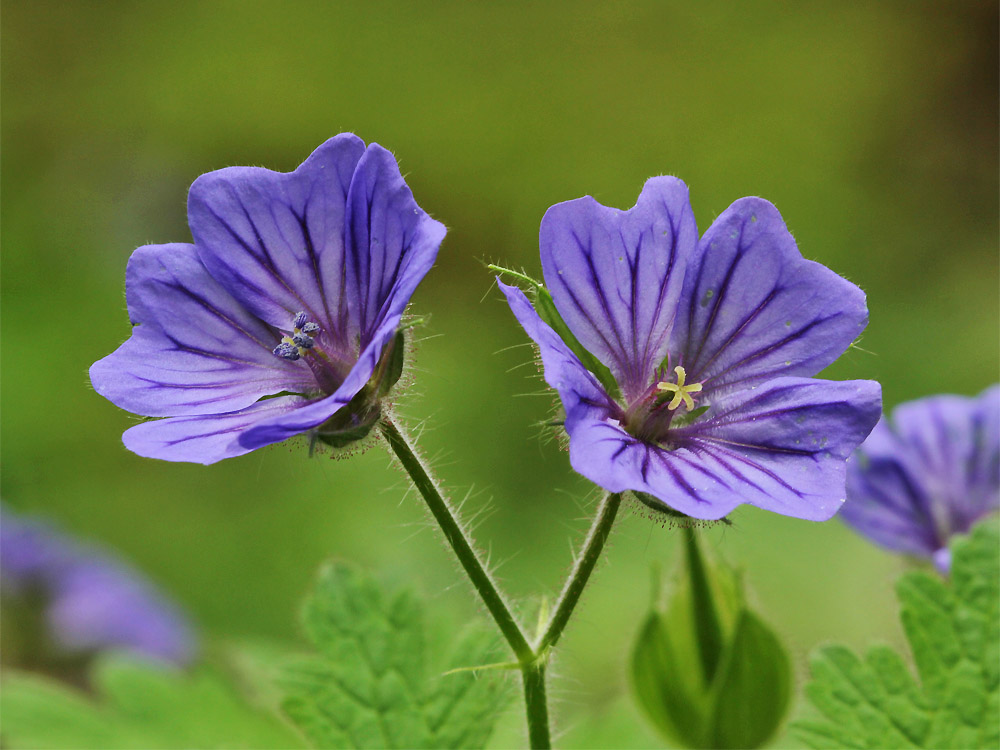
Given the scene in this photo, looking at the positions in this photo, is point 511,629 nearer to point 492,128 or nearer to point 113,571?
point 113,571

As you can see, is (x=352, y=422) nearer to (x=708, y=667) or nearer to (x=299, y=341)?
(x=299, y=341)

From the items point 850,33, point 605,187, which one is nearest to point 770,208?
point 605,187

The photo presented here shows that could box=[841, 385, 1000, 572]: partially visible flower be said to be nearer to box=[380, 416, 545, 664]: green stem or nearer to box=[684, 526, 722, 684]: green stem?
box=[684, 526, 722, 684]: green stem

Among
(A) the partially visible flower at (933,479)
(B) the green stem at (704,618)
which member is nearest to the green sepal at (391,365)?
(B) the green stem at (704,618)

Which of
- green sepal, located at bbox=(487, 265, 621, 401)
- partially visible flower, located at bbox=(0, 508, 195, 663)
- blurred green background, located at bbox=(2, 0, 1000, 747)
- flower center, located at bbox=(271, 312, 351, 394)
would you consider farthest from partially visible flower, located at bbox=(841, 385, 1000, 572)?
partially visible flower, located at bbox=(0, 508, 195, 663)

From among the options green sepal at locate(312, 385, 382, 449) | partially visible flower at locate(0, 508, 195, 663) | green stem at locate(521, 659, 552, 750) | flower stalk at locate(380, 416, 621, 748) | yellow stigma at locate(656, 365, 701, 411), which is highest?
green sepal at locate(312, 385, 382, 449)

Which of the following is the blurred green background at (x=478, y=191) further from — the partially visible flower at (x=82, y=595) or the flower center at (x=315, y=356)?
the flower center at (x=315, y=356)
